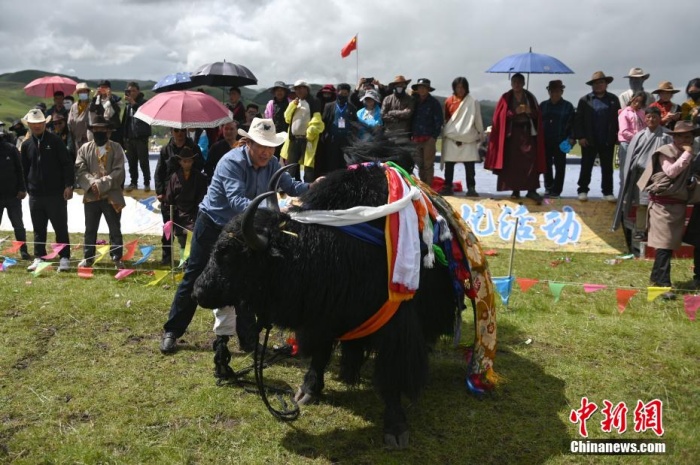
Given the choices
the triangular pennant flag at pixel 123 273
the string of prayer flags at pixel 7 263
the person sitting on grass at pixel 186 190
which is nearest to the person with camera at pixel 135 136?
the string of prayer flags at pixel 7 263

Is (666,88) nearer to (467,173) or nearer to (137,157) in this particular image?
(467,173)

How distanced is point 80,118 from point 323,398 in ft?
27.5

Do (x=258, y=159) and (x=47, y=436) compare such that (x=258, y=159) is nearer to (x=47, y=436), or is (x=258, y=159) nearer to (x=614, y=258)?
(x=47, y=436)

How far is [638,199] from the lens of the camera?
8.19 metres

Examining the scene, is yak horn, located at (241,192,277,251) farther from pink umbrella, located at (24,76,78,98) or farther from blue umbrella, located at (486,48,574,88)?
pink umbrella, located at (24,76,78,98)

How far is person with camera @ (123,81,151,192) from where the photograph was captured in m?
10.5

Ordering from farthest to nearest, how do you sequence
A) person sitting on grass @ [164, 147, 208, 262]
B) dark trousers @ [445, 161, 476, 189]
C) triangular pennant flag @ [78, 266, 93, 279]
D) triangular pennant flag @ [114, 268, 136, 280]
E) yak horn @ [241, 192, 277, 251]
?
dark trousers @ [445, 161, 476, 189]
triangular pennant flag @ [78, 266, 93, 279]
person sitting on grass @ [164, 147, 208, 262]
triangular pennant flag @ [114, 268, 136, 280]
yak horn @ [241, 192, 277, 251]

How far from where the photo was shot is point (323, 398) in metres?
4.37

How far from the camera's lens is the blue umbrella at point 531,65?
9070 mm

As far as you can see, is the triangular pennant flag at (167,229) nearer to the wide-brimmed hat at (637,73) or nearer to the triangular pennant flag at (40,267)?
the triangular pennant flag at (40,267)

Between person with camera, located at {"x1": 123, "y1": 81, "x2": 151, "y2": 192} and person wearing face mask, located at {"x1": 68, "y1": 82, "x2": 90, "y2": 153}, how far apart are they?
0.67m

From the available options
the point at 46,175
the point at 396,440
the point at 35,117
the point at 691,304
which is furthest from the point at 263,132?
the point at 35,117

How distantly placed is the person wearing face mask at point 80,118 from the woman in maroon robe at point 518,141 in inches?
281

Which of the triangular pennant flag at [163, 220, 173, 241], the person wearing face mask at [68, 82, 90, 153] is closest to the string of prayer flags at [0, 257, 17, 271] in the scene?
the triangular pennant flag at [163, 220, 173, 241]
